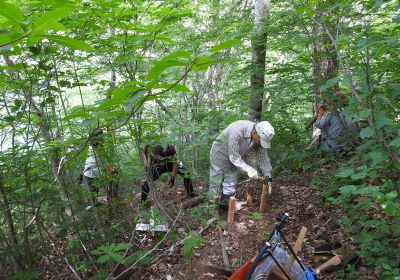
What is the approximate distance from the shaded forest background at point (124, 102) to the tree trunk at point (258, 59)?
0.03 m

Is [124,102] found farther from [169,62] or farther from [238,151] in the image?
[238,151]

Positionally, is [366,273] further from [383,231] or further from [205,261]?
→ [205,261]

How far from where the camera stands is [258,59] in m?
7.18

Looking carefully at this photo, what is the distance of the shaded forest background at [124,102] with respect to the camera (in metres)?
1.41

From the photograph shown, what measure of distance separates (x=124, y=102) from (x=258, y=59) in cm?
637

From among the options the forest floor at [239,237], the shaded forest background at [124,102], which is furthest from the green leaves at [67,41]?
the forest floor at [239,237]

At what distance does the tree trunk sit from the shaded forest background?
0.03m

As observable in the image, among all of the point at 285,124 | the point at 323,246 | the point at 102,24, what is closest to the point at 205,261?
the point at 323,246

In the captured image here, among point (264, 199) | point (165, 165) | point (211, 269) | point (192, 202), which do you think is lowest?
point (211, 269)

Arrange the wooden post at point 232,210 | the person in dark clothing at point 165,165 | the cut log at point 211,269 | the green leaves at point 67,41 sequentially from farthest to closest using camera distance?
the person in dark clothing at point 165,165 < the wooden post at point 232,210 < the cut log at point 211,269 < the green leaves at point 67,41

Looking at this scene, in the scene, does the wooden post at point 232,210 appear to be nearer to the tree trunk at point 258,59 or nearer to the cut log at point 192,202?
the cut log at point 192,202

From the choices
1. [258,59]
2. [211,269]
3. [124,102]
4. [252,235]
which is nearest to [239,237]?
[252,235]

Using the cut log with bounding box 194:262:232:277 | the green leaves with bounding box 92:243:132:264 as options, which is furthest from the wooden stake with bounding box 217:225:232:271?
the green leaves with bounding box 92:243:132:264

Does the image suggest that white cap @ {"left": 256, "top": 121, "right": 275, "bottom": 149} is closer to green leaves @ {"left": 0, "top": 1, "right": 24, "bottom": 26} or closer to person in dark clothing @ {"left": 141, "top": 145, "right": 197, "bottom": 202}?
person in dark clothing @ {"left": 141, "top": 145, "right": 197, "bottom": 202}
